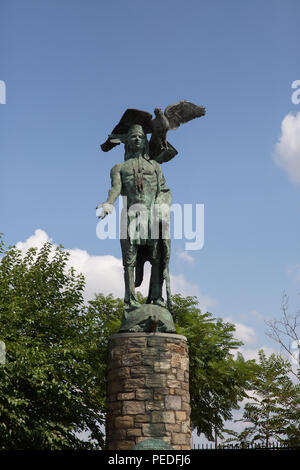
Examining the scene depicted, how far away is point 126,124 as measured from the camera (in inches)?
468

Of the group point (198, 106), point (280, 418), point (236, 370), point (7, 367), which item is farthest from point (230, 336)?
point (198, 106)

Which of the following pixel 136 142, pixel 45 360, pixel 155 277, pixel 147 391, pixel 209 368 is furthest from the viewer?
pixel 209 368

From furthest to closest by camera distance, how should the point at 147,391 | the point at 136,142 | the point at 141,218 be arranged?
1. the point at 136,142
2. the point at 141,218
3. the point at 147,391

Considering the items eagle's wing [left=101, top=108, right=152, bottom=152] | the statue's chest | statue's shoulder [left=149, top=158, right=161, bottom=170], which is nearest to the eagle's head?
eagle's wing [left=101, top=108, right=152, bottom=152]

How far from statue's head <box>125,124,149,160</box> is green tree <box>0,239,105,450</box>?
6.74 metres

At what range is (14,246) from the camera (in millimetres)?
20656

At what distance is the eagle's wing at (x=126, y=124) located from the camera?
11.7m

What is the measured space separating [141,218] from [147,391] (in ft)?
10.6

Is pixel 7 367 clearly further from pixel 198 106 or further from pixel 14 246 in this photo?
pixel 198 106

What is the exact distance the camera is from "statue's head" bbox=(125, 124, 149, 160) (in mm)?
11500

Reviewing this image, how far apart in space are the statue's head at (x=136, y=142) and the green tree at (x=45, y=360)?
6.74 meters

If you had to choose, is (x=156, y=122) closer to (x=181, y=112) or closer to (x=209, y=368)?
(x=181, y=112)

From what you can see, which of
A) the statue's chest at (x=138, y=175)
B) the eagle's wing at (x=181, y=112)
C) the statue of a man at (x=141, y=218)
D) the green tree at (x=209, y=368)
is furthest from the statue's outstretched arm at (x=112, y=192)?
the green tree at (x=209, y=368)

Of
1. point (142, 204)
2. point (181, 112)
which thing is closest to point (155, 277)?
point (142, 204)
